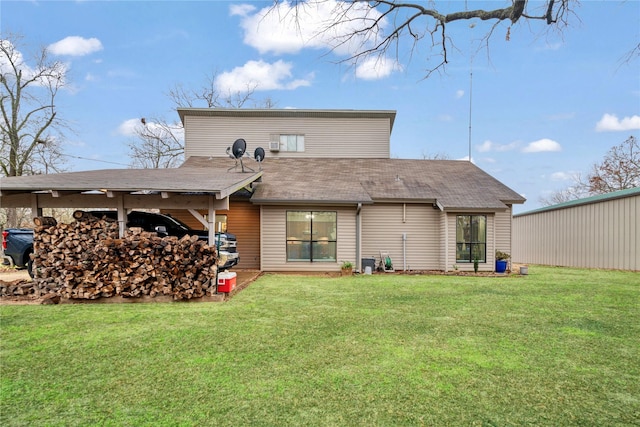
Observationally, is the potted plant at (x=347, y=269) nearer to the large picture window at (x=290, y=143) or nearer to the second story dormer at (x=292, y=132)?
the second story dormer at (x=292, y=132)

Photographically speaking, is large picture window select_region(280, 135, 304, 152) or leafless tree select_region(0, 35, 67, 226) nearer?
large picture window select_region(280, 135, 304, 152)

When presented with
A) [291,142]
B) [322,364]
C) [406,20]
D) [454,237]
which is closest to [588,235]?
[454,237]

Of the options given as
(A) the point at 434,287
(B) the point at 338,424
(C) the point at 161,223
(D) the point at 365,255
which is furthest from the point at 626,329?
(C) the point at 161,223

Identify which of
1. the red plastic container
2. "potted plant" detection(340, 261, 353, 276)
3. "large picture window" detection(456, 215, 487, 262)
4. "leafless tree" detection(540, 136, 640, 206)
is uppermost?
"leafless tree" detection(540, 136, 640, 206)

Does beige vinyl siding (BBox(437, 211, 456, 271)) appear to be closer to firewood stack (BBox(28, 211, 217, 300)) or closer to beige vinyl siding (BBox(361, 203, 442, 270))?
beige vinyl siding (BBox(361, 203, 442, 270))

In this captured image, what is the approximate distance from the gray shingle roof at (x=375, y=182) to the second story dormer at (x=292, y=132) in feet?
1.95

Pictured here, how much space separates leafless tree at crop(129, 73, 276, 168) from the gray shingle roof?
34.9 feet

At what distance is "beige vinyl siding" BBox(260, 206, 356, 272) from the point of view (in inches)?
449

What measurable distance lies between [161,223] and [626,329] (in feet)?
33.3

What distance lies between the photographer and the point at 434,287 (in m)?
8.43

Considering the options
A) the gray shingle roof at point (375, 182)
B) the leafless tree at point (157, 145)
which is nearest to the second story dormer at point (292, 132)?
the gray shingle roof at point (375, 182)

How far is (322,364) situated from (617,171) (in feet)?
93.5

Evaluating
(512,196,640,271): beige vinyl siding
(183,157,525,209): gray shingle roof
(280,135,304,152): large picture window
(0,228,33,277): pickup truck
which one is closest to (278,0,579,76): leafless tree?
(183,157,525,209): gray shingle roof

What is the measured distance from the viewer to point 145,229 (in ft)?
30.4
